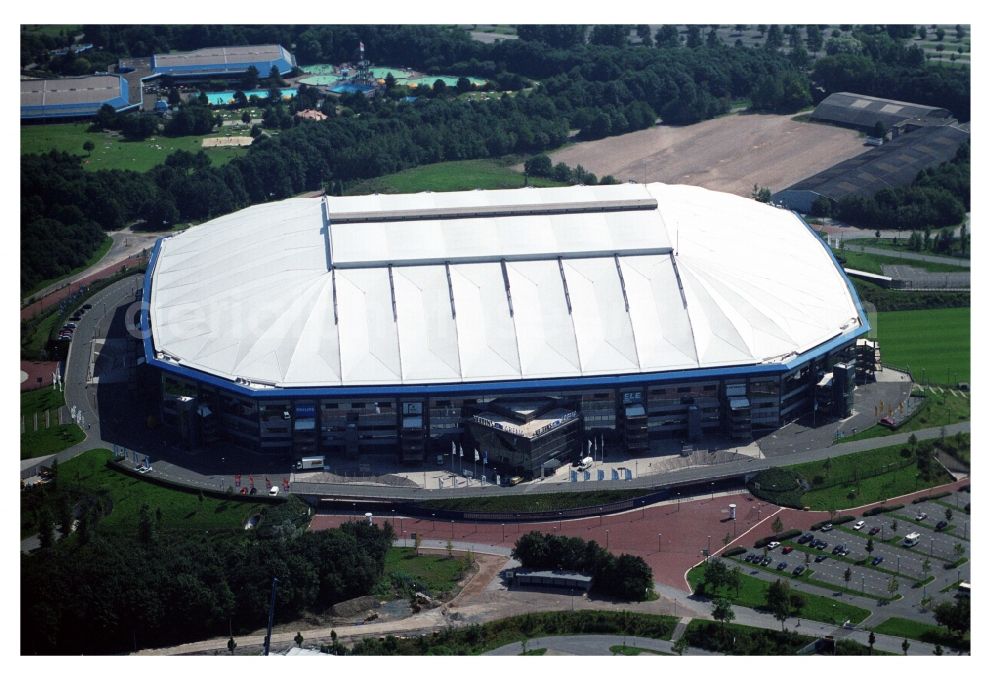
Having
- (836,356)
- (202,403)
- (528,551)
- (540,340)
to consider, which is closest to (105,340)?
(202,403)

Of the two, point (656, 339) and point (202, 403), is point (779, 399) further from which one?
point (202, 403)

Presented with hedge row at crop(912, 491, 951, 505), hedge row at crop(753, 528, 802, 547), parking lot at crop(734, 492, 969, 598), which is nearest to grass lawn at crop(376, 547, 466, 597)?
parking lot at crop(734, 492, 969, 598)

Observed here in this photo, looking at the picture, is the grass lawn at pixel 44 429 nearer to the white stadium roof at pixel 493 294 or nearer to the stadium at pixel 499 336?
the stadium at pixel 499 336

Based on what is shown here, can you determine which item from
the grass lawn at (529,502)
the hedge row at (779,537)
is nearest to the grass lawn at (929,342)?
the hedge row at (779,537)

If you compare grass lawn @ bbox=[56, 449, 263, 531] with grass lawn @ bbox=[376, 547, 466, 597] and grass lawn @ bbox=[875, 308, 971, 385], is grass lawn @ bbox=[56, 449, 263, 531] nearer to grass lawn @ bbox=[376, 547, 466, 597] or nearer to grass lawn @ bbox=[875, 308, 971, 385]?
grass lawn @ bbox=[376, 547, 466, 597]

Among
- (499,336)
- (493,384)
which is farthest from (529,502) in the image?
(499,336)

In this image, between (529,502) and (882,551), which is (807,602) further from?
(529,502)
